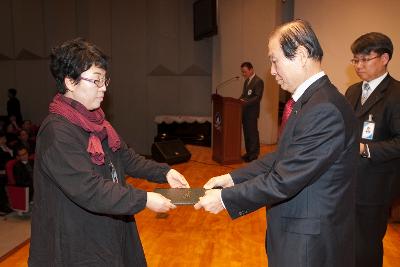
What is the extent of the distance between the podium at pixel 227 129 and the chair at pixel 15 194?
9.20ft

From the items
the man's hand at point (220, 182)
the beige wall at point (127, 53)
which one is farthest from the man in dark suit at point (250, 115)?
the man's hand at point (220, 182)

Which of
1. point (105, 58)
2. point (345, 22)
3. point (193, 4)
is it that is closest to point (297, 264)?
point (105, 58)

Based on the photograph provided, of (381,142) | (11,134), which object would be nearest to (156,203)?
(381,142)

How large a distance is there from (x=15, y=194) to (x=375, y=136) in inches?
157

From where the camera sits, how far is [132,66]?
9078mm

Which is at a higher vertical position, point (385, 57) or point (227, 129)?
point (385, 57)

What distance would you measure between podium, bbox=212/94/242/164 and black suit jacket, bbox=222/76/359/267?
425cm

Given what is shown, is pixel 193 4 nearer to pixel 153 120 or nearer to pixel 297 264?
pixel 153 120

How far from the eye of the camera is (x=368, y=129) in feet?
7.34

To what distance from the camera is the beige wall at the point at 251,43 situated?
7.62 metres

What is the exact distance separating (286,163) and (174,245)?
2.17 m

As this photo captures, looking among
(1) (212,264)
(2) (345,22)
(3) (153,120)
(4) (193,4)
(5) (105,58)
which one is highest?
(4) (193,4)

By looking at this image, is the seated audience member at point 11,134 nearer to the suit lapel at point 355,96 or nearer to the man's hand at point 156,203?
the man's hand at point 156,203

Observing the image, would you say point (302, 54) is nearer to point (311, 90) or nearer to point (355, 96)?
point (311, 90)
